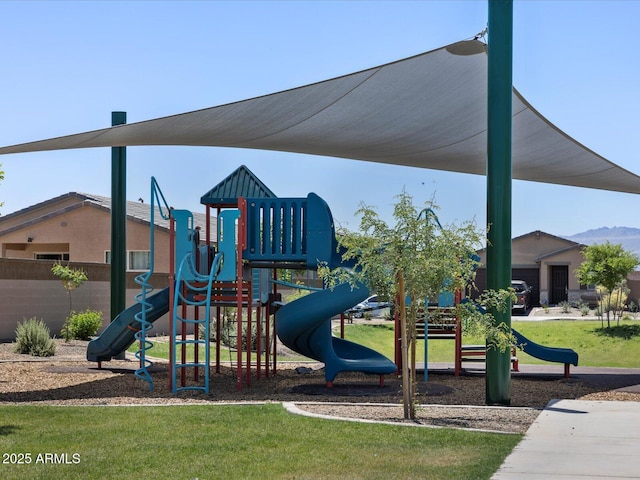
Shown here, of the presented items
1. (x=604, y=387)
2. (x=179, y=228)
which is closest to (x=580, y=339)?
(x=604, y=387)

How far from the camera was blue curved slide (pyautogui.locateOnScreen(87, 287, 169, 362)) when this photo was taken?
41.4 ft

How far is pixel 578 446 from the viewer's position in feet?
23.0

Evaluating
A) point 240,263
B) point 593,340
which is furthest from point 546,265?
point 240,263

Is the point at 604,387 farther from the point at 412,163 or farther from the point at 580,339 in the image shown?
the point at 580,339

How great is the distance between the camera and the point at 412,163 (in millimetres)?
14805

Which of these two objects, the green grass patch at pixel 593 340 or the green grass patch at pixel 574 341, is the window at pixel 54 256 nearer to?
the green grass patch at pixel 574 341

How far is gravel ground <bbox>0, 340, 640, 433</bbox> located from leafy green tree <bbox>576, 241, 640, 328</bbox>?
36.1 feet

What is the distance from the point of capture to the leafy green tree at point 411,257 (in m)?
8.52

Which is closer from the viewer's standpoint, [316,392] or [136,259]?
[316,392]

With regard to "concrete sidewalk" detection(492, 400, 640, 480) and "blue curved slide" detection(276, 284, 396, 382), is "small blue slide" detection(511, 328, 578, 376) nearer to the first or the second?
"blue curved slide" detection(276, 284, 396, 382)

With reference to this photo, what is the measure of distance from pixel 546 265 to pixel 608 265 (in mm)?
18257

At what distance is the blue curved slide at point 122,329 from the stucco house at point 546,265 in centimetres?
2836

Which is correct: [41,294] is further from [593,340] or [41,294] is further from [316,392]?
[593,340]

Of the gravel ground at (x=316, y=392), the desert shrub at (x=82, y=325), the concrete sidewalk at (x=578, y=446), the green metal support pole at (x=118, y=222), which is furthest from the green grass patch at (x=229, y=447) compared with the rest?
the desert shrub at (x=82, y=325)
